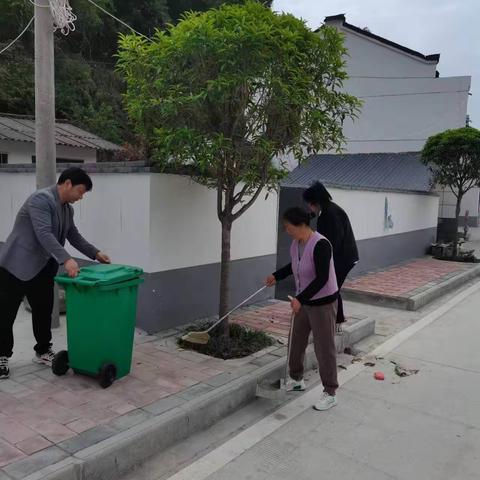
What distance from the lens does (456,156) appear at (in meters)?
12.7

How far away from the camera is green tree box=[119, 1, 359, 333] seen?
3969 millimetres

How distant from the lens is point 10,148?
34.2ft

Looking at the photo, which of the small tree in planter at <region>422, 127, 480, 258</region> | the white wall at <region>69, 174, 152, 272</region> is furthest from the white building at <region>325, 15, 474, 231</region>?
the white wall at <region>69, 174, 152, 272</region>

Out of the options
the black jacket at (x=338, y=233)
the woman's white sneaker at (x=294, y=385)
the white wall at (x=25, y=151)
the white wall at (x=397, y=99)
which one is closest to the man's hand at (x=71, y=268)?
the woman's white sneaker at (x=294, y=385)

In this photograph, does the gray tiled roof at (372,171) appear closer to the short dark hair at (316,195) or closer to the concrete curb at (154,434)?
the short dark hair at (316,195)

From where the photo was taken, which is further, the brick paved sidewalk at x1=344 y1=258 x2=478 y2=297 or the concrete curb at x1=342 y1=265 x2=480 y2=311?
the brick paved sidewalk at x1=344 y1=258 x2=478 y2=297

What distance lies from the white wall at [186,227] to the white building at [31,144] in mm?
6076

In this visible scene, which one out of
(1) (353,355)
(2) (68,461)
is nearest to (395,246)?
(1) (353,355)

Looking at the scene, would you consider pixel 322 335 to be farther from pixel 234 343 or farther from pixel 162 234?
pixel 162 234

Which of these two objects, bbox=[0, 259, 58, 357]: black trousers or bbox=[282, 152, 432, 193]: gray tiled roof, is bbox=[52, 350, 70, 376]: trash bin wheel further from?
bbox=[282, 152, 432, 193]: gray tiled roof

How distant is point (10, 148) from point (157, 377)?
825cm

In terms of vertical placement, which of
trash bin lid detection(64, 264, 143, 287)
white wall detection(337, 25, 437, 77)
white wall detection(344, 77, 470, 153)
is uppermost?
white wall detection(337, 25, 437, 77)

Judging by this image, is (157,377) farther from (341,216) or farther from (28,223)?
(341,216)

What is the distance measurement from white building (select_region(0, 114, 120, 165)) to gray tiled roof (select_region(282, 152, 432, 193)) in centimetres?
703
